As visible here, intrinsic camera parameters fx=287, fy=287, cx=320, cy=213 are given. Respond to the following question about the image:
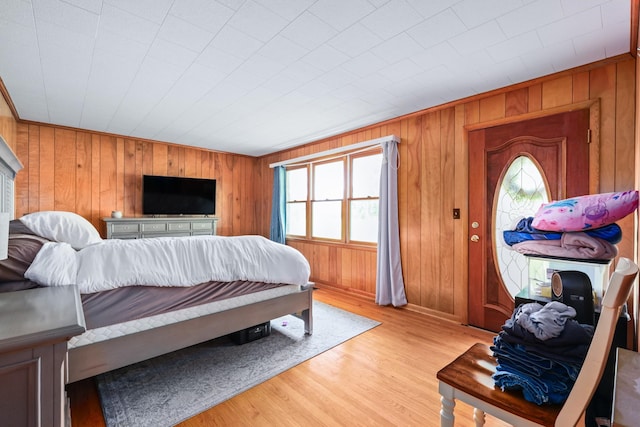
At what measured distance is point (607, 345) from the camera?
667 millimetres

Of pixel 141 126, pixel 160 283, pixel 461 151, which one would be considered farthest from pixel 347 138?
pixel 160 283

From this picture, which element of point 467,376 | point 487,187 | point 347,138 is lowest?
point 467,376

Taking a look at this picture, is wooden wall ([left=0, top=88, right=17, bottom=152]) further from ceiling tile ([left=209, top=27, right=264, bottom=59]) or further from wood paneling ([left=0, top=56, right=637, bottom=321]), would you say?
ceiling tile ([left=209, top=27, right=264, bottom=59])

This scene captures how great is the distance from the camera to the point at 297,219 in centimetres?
527

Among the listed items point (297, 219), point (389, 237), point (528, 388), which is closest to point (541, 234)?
point (528, 388)

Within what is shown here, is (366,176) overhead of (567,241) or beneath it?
overhead

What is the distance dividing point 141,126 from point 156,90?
4.76 feet

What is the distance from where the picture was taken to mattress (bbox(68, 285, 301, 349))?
1618 mm

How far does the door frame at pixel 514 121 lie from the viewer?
2.24 metres

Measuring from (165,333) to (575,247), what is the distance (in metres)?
2.36

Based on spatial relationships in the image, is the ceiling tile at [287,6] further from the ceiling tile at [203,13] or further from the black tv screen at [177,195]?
the black tv screen at [177,195]

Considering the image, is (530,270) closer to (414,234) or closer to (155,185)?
(414,234)

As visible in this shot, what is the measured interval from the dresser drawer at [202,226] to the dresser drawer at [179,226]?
3.8 inches

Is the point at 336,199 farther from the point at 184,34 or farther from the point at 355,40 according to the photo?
the point at 184,34
